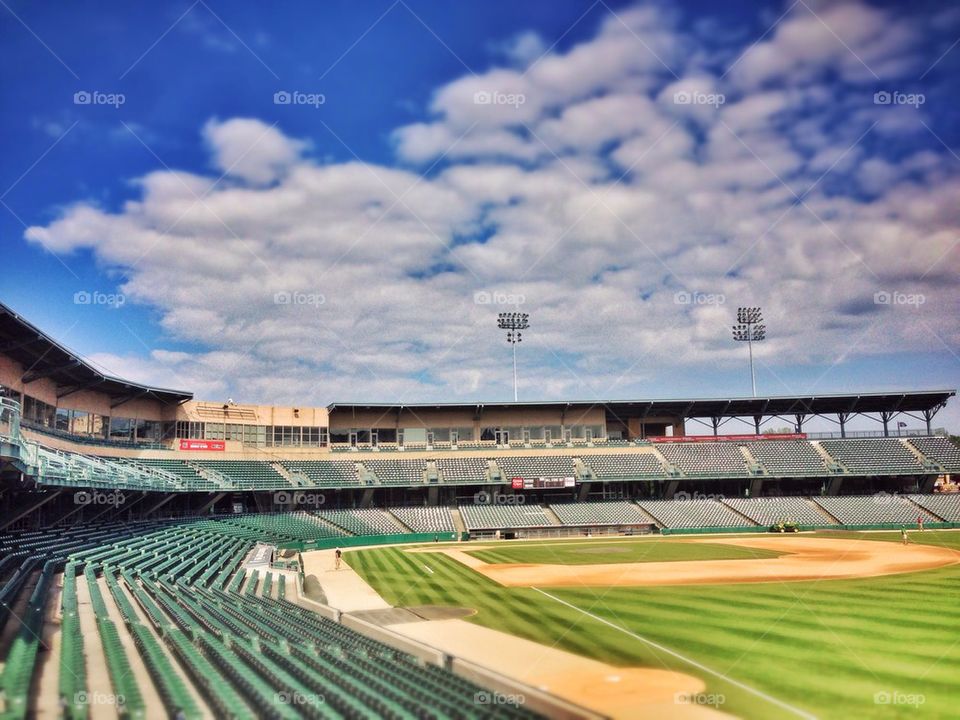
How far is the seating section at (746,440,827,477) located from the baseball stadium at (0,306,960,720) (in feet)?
1.25

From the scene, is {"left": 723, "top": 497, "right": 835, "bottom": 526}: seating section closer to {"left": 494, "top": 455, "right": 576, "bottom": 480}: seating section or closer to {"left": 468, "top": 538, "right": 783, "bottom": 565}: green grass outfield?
{"left": 468, "top": 538, "right": 783, "bottom": 565}: green grass outfield

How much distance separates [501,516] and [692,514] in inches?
680

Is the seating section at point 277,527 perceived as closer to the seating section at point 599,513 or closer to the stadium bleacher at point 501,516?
the stadium bleacher at point 501,516

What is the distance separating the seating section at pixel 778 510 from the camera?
62528mm

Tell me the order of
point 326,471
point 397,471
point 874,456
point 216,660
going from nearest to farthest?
point 216,660, point 326,471, point 397,471, point 874,456

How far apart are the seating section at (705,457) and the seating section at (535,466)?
10678 millimetres

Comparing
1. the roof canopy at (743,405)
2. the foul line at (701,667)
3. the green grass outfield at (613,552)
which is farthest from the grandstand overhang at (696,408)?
the foul line at (701,667)

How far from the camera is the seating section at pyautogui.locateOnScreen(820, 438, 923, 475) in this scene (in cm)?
6819

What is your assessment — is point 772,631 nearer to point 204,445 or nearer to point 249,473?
point 249,473

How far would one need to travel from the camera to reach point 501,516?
62.8 meters

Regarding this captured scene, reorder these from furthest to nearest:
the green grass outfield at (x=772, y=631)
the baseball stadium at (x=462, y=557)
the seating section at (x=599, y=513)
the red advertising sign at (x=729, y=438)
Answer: the red advertising sign at (x=729, y=438), the seating section at (x=599, y=513), the green grass outfield at (x=772, y=631), the baseball stadium at (x=462, y=557)

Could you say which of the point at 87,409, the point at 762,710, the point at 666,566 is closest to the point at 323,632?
the point at 762,710

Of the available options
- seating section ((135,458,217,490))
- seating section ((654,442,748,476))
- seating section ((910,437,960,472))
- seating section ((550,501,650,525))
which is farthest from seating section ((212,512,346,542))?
seating section ((910,437,960,472))

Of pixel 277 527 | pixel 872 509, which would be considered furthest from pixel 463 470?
pixel 872 509
